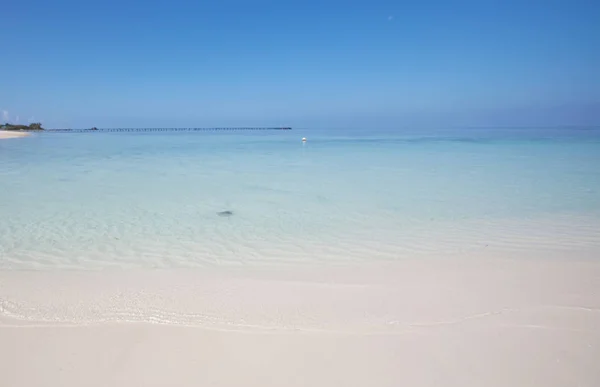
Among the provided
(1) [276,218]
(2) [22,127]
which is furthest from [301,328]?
(2) [22,127]

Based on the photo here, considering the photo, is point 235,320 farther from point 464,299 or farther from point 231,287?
point 464,299

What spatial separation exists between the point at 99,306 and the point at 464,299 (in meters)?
3.58

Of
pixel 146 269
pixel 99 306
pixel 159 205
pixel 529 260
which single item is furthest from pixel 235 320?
pixel 159 205

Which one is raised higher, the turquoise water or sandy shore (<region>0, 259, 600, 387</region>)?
the turquoise water

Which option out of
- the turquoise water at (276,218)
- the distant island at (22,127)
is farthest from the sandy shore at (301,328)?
the distant island at (22,127)

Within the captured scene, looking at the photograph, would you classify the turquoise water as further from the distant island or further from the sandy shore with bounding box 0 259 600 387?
the distant island

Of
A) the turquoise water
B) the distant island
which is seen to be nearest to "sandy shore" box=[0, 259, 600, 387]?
the turquoise water

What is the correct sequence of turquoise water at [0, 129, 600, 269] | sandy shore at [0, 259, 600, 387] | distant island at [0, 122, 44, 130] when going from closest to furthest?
sandy shore at [0, 259, 600, 387] → turquoise water at [0, 129, 600, 269] → distant island at [0, 122, 44, 130]

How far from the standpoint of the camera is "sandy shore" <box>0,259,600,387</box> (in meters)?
2.26

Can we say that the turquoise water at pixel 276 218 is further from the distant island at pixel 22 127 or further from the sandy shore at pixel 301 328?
the distant island at pixel 22 127

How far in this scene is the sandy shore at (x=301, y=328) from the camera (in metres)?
2.26

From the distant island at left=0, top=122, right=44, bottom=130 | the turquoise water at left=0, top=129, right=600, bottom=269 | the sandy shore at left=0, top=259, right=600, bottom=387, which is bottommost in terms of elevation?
the sandy shore at left=0, top=259, right=600, bottom=387

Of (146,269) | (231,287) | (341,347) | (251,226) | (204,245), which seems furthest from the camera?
(251,226)

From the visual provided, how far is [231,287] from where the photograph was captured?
12.0 feet
